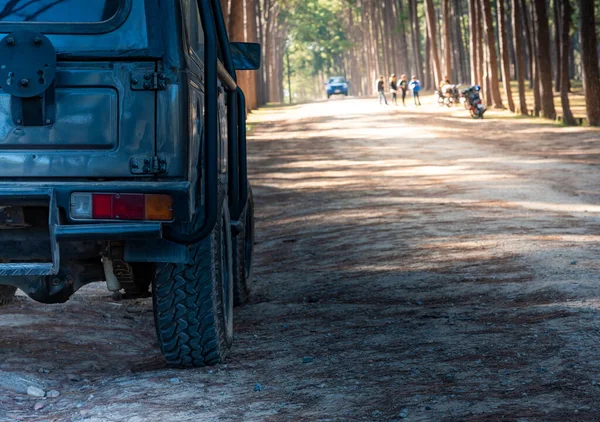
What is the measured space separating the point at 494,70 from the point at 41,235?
122ft

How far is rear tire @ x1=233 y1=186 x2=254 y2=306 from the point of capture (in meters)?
7.92

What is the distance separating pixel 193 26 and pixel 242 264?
118 inches

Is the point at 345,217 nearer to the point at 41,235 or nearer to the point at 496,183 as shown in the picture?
the point at 496,183

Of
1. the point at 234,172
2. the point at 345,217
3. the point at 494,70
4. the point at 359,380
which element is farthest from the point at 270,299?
the point at 494,70

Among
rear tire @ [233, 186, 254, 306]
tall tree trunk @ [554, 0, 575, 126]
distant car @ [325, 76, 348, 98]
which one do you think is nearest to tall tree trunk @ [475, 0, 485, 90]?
tall tree trunk @ [554, 0, 575, 126]

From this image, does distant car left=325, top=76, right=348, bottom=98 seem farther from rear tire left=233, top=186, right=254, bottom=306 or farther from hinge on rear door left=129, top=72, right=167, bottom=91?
hinge on rear door left=129, top=72, right=167, bottom=91

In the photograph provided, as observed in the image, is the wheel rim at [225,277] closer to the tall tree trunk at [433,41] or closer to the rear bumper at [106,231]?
the rear bumper at [106,231]

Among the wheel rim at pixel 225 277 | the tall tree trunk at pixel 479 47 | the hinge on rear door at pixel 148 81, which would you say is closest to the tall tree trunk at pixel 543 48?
the tall tree trunk at pixel 479 47

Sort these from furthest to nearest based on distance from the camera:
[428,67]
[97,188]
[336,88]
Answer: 1. [336,88]
2. [428,67]
3. [97,188]

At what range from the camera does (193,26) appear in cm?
548

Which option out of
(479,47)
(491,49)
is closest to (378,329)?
(491,49)

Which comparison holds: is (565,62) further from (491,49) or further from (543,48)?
(491,49)

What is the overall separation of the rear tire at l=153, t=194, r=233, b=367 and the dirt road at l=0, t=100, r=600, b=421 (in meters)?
0.12

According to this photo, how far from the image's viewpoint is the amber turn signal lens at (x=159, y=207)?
4.80 metres
